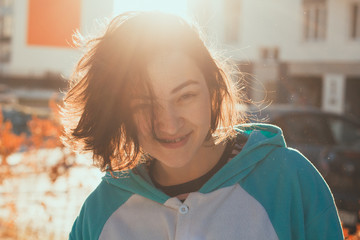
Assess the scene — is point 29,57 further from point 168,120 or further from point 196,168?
point 168,120

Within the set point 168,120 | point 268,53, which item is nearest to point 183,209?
point 168,120

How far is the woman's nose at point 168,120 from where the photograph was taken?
164 cm

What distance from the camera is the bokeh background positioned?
13.9ft

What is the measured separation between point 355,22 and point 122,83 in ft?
66.0

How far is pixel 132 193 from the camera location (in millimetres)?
1849

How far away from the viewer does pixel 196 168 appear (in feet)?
6.07

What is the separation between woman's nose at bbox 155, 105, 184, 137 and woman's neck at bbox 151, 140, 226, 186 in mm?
213

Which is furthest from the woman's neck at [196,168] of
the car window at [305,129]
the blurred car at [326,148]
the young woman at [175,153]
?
the car window at [305,129]

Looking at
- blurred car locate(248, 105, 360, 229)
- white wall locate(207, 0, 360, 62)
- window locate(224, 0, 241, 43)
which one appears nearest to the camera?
blurred car locate(248, 105, 360, 229)

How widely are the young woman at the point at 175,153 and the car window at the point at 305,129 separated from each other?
406 centimetres

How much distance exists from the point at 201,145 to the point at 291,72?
20.3 m

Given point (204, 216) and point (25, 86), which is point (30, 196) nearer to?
point (204, 216)

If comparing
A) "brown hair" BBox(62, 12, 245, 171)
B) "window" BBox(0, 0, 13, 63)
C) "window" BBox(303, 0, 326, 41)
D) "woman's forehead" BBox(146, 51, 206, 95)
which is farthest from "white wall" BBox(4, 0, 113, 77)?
"woman's forehead" BBox(146, 51, 206, 95)

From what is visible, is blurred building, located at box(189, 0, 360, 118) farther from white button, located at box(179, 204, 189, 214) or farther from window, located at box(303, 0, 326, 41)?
white button, located at box(179, 204, 189, 214)
